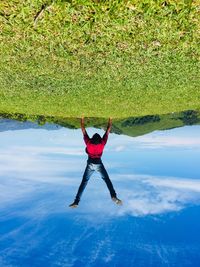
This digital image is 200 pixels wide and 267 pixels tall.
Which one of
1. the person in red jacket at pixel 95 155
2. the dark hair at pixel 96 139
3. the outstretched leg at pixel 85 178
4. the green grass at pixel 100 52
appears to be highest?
the green grass at pixel 100 52

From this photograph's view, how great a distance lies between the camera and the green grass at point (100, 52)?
10336mm

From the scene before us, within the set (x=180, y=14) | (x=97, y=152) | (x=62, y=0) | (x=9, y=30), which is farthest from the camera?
(x=97, y=152)

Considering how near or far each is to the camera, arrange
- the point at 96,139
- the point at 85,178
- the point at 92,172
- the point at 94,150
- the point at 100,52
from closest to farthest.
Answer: the point at 100,52, the point at 94,150, the point at 96,139, the point at 92,172, the point at 85,178

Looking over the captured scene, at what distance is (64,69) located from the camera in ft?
50.7

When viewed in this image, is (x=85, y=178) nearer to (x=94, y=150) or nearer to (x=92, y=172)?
(x=92, y=172)

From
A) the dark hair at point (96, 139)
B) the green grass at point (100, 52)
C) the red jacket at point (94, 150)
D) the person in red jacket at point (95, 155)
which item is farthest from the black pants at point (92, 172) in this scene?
the green grass at point (100, 52)

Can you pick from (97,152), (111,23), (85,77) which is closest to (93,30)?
(111,23)

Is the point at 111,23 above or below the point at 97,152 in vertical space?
above

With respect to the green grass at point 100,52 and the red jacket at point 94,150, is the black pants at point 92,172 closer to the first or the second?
the red jacket at point 94,150

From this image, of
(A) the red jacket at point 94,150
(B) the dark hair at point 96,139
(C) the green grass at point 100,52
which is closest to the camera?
(C) the green grass at point 100,52

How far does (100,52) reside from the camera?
13438 millimetres

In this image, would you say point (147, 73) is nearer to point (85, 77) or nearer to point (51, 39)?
point (85, 77)

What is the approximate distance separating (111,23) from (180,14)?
2007 millimetres

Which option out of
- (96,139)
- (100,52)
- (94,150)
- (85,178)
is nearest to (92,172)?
(85,178)
